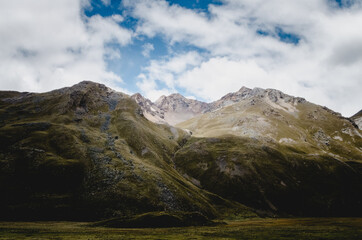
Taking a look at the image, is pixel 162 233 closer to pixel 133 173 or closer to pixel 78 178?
pixel 133 173

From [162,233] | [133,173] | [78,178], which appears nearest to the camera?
[162,233]

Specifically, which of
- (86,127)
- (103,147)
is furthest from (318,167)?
(86,127)

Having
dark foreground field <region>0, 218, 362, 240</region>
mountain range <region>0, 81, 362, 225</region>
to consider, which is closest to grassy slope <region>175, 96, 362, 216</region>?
mountain range <region>0, 81, 362, 225</region>

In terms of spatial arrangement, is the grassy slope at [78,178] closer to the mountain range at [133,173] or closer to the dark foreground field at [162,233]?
the mountain range at [133,173]

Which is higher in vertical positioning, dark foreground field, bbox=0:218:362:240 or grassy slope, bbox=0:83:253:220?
grassy slope, bbox=0:83:253:220

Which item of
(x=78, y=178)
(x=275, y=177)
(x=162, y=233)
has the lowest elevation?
(x=162, y=233)

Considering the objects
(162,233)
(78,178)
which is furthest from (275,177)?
(78,178)

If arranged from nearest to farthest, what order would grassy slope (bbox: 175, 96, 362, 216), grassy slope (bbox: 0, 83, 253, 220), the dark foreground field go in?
1. the dark foreground field
2. grassy slope (bbox: 0, 83, 253, 220)
3. grassy slope (bbox: 175, 96, 362, 216)

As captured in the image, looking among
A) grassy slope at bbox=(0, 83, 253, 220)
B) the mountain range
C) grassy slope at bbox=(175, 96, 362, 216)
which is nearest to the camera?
grassy slope at bbox=(0, 83, 253, 220)

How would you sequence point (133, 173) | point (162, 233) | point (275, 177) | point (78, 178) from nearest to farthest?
point (162, 233) < point (78, 178) < point (133, 173) < point (275, 177)

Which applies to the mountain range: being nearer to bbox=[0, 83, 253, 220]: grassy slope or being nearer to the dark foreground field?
bbox=[0, 83, 253, 220]: grassy slope

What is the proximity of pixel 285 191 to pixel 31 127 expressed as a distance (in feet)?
545

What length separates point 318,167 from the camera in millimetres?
178375

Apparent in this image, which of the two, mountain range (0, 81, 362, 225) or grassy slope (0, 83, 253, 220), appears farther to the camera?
mountain range (0, 81, 362, 225)
